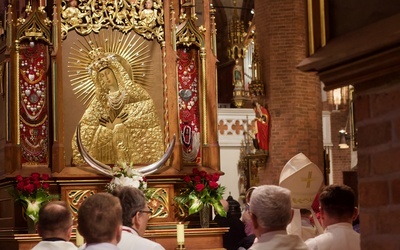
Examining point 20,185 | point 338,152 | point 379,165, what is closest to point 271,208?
point 379,165

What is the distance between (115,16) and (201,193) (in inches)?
100

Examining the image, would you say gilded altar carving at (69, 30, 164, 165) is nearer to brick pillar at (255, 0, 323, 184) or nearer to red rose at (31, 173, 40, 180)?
red rose at (31, 173, 40, 180)

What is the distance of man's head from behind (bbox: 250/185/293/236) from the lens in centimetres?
414

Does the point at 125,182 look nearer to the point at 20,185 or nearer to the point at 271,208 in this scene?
the point at 20,185

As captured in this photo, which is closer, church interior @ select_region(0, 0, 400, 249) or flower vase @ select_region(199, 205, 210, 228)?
church interior @ select_region(0, 0, 400, 249)

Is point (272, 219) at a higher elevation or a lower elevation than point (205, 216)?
higher

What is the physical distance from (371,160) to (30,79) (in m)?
8.09

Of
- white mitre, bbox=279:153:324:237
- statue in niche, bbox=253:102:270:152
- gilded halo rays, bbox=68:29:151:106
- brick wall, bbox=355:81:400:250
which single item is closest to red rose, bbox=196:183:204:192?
gilded halo rays, bbox=68:29:151:106

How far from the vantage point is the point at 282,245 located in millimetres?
4109

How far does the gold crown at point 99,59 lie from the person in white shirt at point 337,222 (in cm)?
618

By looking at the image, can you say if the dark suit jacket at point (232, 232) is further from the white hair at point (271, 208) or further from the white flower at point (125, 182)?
the white hair at point (271, 208)

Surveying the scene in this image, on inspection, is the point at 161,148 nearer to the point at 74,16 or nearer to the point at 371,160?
the point at 74,16

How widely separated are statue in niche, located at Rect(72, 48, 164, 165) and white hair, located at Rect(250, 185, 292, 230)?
258 inches

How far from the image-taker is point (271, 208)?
4.14 metres
